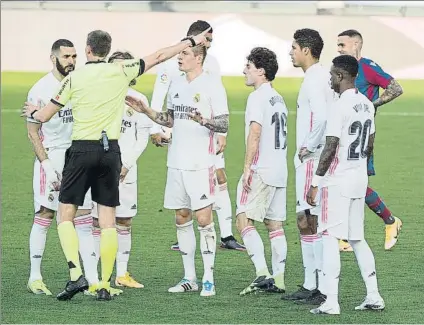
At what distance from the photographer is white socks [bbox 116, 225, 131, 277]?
398 inches

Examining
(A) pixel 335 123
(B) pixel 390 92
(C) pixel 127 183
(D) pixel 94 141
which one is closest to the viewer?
(A) pixel 335 123

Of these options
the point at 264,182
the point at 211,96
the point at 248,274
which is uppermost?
the point at 211,96

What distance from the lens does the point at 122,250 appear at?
1020 cm

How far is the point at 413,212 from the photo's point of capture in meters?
14.2

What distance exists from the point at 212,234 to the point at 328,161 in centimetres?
151

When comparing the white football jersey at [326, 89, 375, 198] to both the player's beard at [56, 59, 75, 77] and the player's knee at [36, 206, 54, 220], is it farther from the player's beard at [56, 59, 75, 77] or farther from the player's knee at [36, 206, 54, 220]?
the player's knee at [36, 206, 54, 220]

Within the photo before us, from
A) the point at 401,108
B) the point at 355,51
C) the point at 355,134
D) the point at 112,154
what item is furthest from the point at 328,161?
the point at 401,108

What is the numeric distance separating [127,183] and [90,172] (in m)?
1.20

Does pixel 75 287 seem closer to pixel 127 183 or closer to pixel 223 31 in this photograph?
pixel 127 183

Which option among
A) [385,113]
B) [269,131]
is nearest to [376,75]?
[269,131]

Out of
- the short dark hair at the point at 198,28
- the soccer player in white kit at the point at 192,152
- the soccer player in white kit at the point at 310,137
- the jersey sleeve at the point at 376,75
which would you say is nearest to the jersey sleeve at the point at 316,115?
the soccer player in white kit at the point at 310,137

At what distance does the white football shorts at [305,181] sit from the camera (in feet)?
31.4

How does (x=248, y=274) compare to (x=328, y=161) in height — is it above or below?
below

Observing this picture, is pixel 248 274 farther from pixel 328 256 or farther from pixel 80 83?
pixel 80 83
